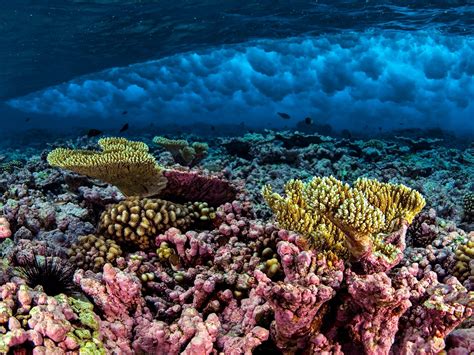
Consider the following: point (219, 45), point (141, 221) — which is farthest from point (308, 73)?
point (141, 221)

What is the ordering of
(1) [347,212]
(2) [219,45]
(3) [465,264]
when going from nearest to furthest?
1. (1) [347,212]
2. (3) [465,264]
3. (2) [219,45]

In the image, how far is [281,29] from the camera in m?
27.5

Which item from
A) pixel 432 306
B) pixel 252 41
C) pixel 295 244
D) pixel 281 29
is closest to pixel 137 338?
pixel 295 244

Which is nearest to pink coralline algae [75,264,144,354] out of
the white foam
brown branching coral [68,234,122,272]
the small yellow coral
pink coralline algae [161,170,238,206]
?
brown branching coral [68,234,122,272]

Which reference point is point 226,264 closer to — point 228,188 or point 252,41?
point 228,188

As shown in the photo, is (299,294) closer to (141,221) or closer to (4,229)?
(141,221)

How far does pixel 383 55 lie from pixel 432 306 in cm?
3958

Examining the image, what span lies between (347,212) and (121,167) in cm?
314

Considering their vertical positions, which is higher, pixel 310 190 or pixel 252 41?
pixel 310 190

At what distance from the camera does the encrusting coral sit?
2.56 metres

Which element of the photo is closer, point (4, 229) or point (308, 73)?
point (4, 229)

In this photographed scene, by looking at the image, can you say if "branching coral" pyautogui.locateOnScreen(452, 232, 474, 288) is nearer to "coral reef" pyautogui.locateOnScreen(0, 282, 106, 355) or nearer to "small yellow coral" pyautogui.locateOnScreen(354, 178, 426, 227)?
"small yellow coral" pyautogui.locateOnScreen(354, 178, 426, 227)

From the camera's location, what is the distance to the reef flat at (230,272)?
2.23m

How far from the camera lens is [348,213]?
2521 mm
